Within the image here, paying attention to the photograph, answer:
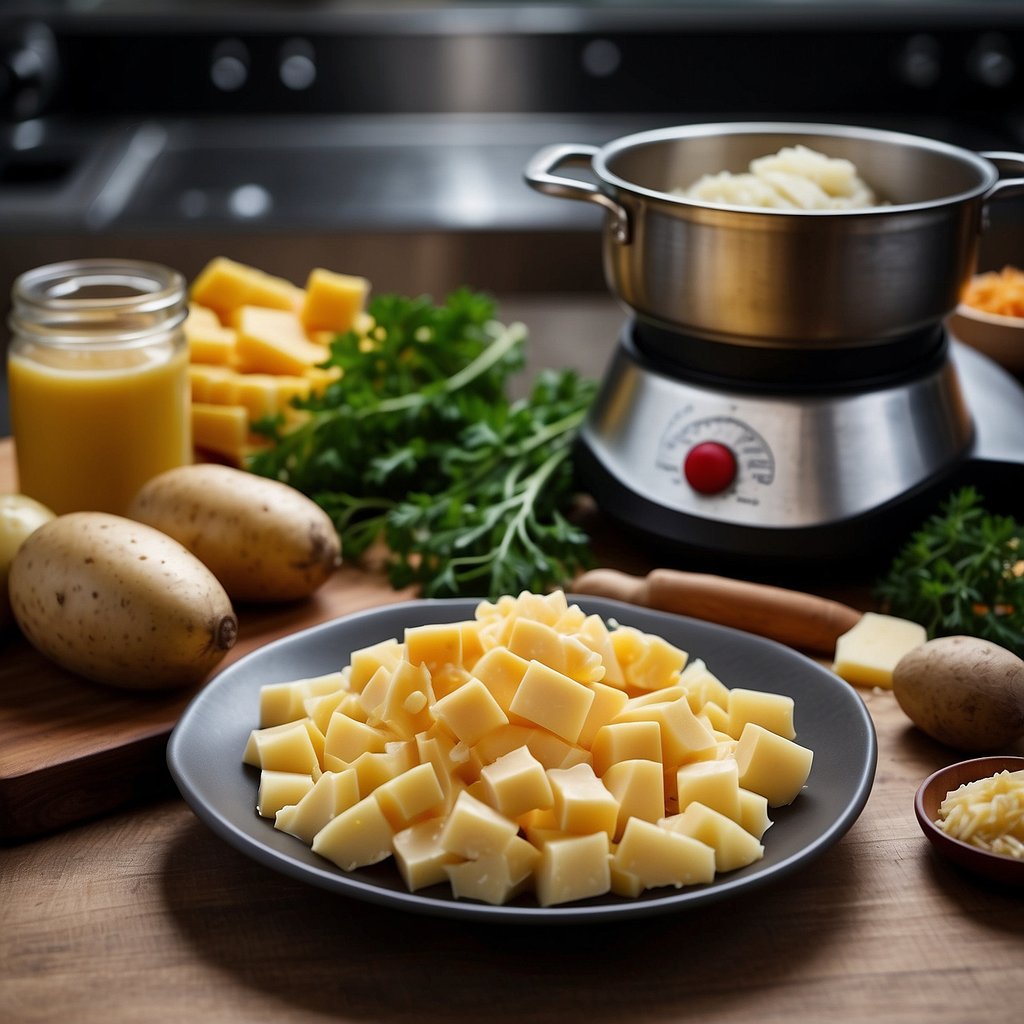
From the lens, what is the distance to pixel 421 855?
39.2 inches

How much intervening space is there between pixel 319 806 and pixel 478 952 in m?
0.17

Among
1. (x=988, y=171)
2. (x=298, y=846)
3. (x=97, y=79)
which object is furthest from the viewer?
(x=97, y=79)

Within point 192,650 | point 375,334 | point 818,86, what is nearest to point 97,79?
point 818,86

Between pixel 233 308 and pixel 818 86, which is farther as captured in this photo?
pixel 818 86

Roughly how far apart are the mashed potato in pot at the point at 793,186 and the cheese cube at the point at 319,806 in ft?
2.56

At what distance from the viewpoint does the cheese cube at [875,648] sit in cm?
135

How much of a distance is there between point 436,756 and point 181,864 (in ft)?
0.77

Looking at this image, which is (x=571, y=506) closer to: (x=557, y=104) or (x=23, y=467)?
(x=23, y=467)

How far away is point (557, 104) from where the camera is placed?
382 centimetres

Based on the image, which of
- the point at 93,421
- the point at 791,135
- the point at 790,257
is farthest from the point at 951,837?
the point at 93,421

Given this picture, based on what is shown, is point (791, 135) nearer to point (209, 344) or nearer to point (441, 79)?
point (209, 344)

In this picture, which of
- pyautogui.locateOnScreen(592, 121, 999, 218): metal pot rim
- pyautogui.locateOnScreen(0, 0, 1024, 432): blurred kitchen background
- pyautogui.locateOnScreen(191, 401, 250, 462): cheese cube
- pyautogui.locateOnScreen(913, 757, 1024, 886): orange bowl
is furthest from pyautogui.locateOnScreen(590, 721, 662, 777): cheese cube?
pyautogui.locateOnScreen(0, 0, 1024, 432): blurred kitchen background

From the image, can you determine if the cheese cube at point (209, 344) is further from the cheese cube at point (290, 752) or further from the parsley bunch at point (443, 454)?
the cheese cube at point (290, 752)

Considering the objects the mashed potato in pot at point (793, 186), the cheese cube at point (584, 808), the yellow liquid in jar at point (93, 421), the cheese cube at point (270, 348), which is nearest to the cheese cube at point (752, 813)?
the cheese cube at point (584, 808)
